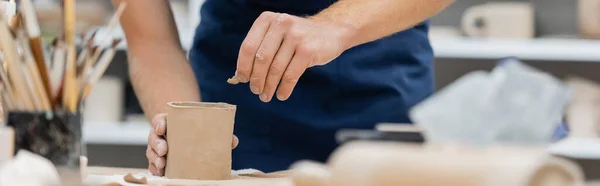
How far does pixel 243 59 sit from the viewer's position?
121cm

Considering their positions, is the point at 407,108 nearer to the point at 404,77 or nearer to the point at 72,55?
the point at 404,77

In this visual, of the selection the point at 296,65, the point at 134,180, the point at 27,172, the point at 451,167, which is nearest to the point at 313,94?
the point at 296,65

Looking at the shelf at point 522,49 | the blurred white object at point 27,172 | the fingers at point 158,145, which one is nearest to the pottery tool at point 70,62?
the blurred white object at point 27,172

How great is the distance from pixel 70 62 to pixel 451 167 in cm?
49

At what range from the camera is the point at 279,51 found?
3.97 feet

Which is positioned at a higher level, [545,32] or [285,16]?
[545,32]

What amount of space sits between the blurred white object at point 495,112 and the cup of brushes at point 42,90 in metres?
0.40

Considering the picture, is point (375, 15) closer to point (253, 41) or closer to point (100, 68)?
point (253, 41)

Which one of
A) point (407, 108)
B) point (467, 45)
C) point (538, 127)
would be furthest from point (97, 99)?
point (538, 127)

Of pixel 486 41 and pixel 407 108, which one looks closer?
pixel 407 108

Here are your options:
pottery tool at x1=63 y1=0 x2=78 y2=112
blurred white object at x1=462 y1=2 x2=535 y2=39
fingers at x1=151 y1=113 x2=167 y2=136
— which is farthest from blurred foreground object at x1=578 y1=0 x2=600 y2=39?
pottery tool at x1=63 y1=0 x2=78 y2=112

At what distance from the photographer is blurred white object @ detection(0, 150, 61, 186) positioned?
0.84 metres

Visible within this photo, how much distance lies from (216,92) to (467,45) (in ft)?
4.88

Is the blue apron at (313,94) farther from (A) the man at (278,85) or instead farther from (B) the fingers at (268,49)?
(B) the fingers at (268,49)
